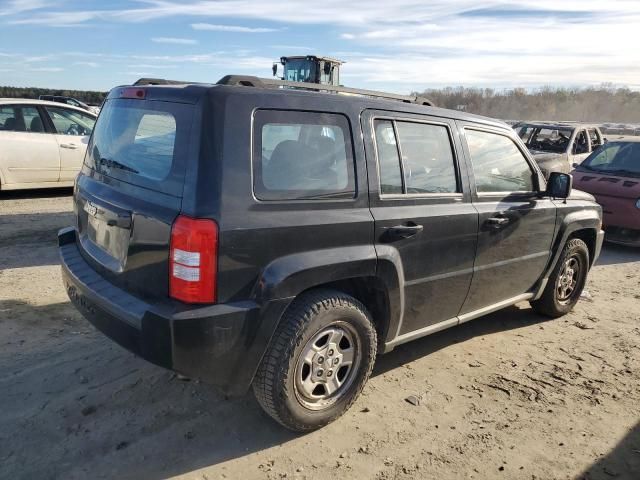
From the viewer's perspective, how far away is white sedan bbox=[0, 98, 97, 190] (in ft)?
27.4

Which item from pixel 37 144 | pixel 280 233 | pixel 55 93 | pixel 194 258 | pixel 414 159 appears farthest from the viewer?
pixel 55 93

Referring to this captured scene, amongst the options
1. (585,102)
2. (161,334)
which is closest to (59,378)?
(161,334)

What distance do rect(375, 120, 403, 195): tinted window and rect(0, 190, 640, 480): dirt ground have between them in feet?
4.52

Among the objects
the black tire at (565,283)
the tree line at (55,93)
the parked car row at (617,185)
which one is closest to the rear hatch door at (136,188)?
the black tire at (565,283)

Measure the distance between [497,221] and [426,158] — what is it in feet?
2.54

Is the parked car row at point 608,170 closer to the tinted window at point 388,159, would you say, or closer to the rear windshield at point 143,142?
the tinted window at point 388,159

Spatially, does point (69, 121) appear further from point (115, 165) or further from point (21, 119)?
point (115, 165)

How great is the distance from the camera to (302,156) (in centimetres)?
290

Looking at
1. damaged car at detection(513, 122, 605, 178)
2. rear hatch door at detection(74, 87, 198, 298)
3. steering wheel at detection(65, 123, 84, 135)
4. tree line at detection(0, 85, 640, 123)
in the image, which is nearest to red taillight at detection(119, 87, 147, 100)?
rear hatch door at detection(74, 87, 198, 298)

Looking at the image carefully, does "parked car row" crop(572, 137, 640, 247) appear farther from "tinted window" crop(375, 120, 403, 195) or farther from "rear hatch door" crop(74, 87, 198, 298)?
"rear hatch door" crop(74, 87, 198, 298)

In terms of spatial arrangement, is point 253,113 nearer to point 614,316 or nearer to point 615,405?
point 615,405

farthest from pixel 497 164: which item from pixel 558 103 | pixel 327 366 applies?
pixel 558 103

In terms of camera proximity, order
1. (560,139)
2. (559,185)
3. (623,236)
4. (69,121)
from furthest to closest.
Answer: (560,139) → (69,121) → (623,236) → (559,185)

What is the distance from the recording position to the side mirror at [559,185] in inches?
167
